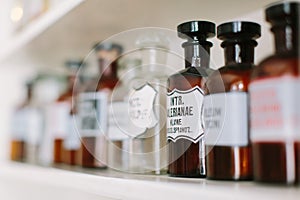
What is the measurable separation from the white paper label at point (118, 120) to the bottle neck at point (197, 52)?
0.15 meters

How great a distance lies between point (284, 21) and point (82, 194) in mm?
696

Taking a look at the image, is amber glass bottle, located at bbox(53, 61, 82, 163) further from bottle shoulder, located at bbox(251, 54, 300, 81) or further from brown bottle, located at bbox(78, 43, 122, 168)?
bottle shoulder, located at bbox(251, 54, 300, 81)

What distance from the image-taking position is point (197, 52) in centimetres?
60

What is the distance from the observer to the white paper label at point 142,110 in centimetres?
64

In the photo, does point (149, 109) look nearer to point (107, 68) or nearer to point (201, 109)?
point (201, 109)

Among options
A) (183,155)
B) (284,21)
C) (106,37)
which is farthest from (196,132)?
(106,37)

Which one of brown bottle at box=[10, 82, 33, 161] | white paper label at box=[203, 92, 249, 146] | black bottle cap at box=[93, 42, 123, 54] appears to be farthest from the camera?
brown bottle at box=[10, 82, 33, 161]

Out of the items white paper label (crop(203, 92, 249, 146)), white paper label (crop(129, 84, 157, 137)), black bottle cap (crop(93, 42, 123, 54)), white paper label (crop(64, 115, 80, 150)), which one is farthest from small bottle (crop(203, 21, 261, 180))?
white paper label (crop(64, 115, 80, 150))

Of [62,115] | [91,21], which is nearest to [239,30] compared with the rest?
[91,21]

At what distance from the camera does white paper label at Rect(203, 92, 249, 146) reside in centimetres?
51

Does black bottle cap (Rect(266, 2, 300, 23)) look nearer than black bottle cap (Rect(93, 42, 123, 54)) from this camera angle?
Yes

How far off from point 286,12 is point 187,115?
18 cm

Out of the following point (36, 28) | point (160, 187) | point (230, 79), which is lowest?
point (160, 187)

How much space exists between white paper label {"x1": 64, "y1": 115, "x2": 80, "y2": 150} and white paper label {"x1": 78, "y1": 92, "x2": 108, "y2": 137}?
54mm
